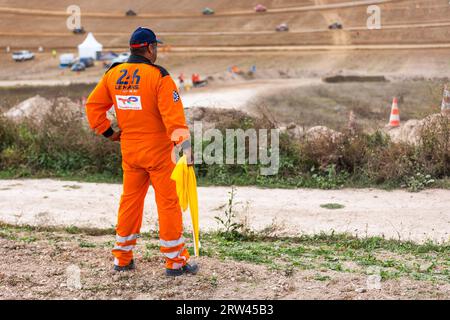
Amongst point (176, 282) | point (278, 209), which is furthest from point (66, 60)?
point (176, 282)

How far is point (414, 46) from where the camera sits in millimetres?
46188

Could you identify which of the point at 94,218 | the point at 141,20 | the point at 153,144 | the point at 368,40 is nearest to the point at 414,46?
the point at 368,40

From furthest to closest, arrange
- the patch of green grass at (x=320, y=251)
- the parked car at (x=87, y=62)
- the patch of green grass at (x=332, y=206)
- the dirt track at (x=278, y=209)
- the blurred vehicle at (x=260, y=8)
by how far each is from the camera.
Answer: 1. the blurred vehicle at (x=260, y=8)
2. the parked car at (x=87, y=62)
3. the patch of green grass at (x=332, y=206)
4. the dirt track at (x=278, y=209)
5. the patch of green grass at (x=320, y=251)

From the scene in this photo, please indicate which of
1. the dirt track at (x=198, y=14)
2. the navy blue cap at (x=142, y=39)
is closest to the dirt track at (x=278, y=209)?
the navy blue cap at (x=142, y=39)

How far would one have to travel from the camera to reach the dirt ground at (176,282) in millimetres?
6461

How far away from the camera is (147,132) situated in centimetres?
687

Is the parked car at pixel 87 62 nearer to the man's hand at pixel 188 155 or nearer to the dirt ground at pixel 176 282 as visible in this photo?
the dirt ground at pixel 176 282

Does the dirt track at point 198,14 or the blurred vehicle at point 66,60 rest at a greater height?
the dirt track at point 198,14

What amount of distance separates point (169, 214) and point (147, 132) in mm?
814

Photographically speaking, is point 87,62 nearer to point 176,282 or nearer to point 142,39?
point 142,39

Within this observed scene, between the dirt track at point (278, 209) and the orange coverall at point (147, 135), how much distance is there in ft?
10.9

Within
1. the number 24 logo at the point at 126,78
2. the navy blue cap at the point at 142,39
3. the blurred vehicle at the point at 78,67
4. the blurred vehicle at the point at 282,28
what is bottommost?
the number 24 logo at the point at 126,78

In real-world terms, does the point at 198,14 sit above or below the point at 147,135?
above
